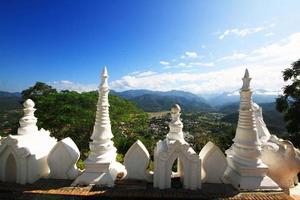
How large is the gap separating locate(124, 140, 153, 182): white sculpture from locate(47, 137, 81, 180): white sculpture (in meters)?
1.74

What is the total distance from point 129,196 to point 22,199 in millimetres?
3094

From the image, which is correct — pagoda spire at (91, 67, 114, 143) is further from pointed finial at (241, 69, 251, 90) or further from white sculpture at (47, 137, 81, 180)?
pointed finial at (241, 69, 251, 90)

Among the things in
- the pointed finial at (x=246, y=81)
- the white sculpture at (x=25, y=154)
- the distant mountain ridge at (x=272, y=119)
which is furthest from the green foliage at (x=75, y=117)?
the distant mountain ridge at (x=272, y=119)

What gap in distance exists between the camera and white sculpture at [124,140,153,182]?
7972 millimetres

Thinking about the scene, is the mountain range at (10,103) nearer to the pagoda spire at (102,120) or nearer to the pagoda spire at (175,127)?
the pagoda spire at (102,120)

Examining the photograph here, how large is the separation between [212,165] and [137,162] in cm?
251

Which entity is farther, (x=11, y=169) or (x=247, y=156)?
(x=11, y=169)

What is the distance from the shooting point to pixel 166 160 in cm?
742

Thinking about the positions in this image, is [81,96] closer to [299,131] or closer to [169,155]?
[169,155]

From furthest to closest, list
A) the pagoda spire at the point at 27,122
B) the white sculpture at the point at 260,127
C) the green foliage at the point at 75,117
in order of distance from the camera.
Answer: the green foliage at the point at 75,117 → the white sculpture at the point at 260,127 → the pagoda spire at the point at 27,122

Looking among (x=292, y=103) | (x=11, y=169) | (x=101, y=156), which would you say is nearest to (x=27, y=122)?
(x=11, y=169)

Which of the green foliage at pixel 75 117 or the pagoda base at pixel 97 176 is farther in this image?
the green foliage at pixel 75 117

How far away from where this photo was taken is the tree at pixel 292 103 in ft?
54.1

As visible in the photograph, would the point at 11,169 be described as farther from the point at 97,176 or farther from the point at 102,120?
the point at 102,120
